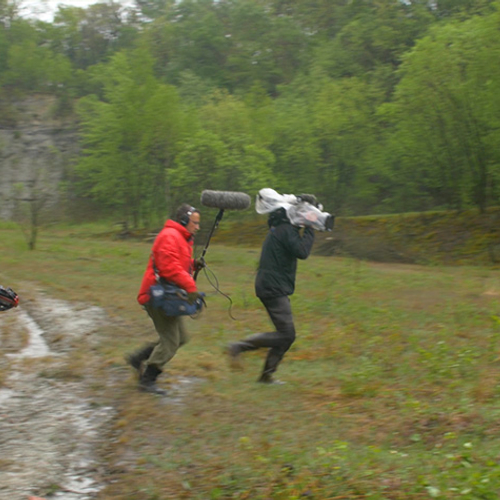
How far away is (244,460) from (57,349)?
4.93m

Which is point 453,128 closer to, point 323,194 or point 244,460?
point 323,194

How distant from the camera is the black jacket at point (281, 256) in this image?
6844mm

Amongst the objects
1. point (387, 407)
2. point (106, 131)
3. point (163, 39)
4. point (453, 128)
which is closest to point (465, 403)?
point (387, 407)

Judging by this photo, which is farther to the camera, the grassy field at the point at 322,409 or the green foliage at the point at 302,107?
the green foliage at the point at 302,107

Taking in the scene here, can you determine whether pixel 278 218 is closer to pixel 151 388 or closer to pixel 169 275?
pixel 169 275

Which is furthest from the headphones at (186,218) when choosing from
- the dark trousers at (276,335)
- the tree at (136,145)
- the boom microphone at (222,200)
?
the tree at (136,145)

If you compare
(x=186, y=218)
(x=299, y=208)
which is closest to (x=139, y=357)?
(x=186, y=218)

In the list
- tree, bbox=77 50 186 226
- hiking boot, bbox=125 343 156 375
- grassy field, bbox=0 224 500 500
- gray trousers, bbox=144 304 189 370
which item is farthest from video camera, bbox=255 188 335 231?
tree, bbox=77 50 186 226

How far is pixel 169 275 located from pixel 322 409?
188 centimetres

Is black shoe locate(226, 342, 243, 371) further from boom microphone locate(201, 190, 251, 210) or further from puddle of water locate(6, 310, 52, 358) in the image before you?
puddle of water locate(6, 310, 52, 358)

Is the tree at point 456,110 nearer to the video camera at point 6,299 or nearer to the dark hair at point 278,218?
the dark hair at point 278,218

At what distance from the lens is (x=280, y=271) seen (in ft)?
22.8

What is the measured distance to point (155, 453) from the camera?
533cm

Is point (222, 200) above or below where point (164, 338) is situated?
above
